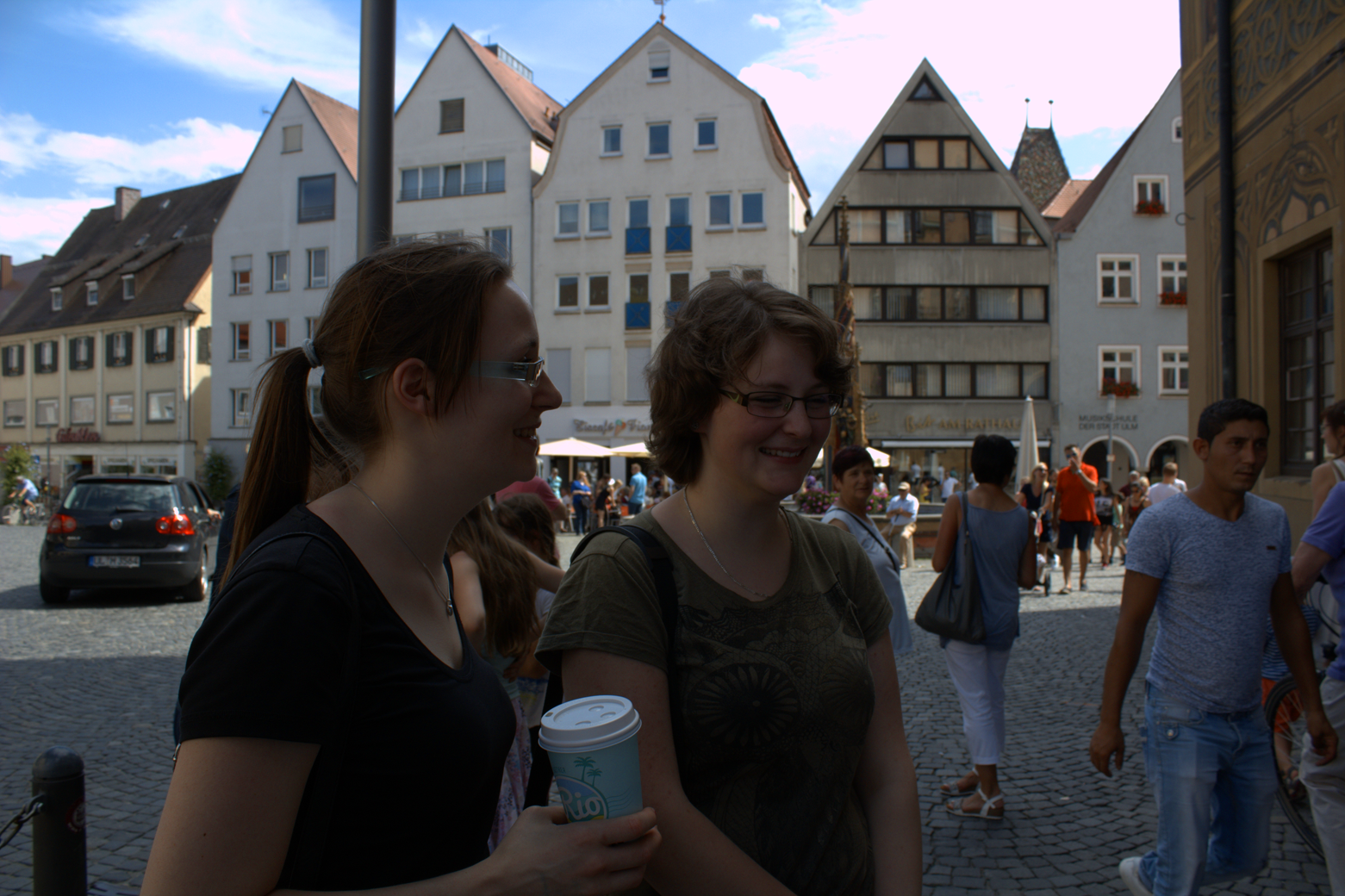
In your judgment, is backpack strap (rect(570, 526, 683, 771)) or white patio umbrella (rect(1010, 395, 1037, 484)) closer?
backpack strap (rect(570, 526, 683, 771))

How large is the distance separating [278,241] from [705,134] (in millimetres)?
18516

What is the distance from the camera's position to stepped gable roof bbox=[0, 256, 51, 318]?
58.7 m

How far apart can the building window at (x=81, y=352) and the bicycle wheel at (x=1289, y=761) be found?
5159 cm

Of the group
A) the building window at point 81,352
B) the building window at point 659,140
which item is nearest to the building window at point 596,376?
the building window at point 659,140

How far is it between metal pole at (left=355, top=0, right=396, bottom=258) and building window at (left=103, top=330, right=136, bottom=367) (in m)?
46.0

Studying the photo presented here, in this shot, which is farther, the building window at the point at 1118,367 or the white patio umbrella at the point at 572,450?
the building window at the point at 1118,367

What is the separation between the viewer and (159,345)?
4266cm

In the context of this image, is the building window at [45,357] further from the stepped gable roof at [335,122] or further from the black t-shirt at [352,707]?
the black t-shirt at [352,707]

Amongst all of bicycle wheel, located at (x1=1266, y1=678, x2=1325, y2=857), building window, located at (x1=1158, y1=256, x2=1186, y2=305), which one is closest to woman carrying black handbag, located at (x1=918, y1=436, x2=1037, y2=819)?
bicycle wheel, located at (x1=1266, y1=678, x2=1325, y2=857)

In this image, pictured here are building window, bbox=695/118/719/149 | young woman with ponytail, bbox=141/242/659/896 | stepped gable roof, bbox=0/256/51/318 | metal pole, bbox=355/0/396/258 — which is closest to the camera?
young woman with ponytail, bbox=141/242/659/896

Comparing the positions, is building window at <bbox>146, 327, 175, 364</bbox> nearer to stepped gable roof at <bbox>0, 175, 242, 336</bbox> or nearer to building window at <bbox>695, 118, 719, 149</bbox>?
stepped gable roof at <bbox>0, 175, 242, 336</bbox>

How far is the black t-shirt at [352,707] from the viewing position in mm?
1094

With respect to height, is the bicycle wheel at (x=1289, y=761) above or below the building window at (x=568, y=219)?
below

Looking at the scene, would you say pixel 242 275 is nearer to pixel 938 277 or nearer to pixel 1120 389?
pixel 938 277
